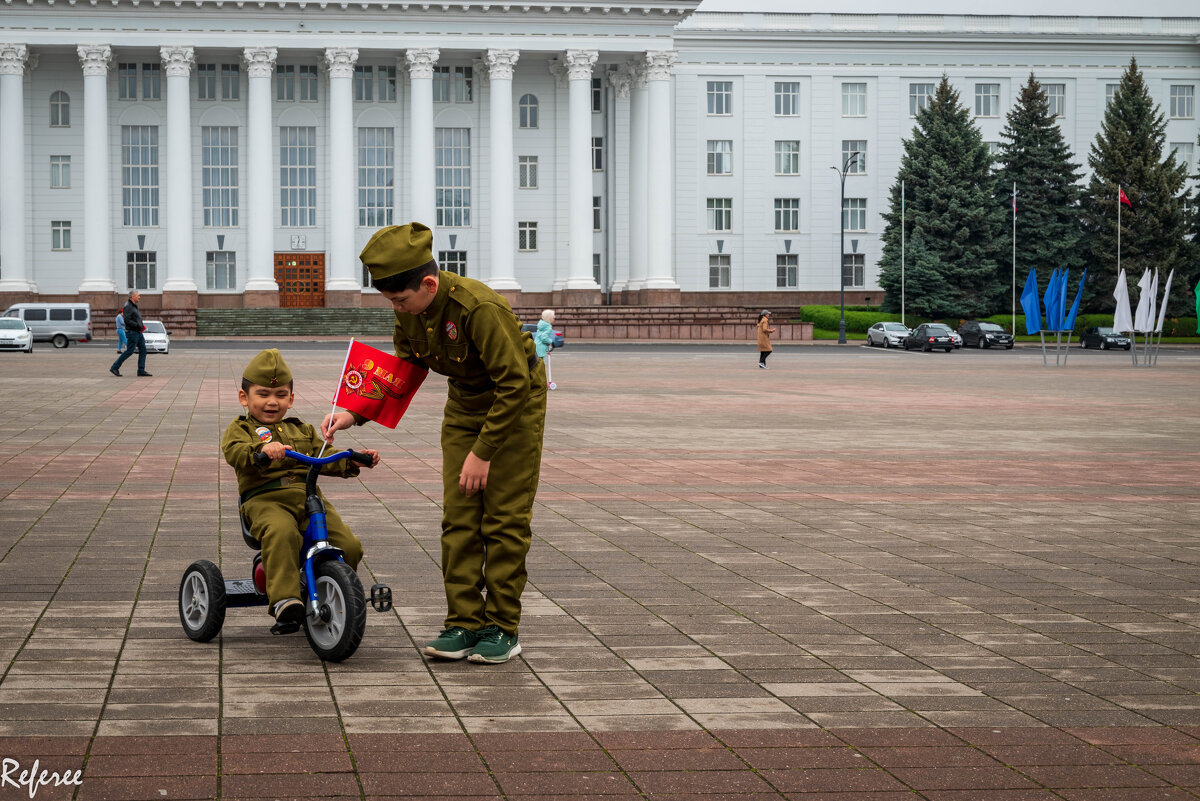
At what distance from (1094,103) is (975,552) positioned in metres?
82.1

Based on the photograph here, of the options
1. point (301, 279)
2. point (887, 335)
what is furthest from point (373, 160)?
point (887, 335)

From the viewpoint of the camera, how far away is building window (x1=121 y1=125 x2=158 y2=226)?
250 feet

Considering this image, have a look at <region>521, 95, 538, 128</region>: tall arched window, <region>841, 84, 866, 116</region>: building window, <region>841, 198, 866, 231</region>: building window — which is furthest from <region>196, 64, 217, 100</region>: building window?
<region>841, 198, 866, 231</region>: building window

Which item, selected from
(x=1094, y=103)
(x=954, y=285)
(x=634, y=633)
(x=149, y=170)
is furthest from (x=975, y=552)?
(x=1094, y=103)

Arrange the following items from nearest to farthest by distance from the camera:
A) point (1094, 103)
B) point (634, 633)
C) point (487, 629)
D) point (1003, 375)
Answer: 1. point (487, 629)
2. point (634, 633)
3. point (1003, 375)
4. point (1094, 103)

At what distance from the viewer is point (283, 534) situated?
6.22 meters

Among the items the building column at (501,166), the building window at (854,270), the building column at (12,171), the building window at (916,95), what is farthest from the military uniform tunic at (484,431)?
the building window at (916,95)

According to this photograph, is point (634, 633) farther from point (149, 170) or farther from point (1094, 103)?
point (1094, 103)

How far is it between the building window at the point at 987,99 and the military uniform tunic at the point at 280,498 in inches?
3248

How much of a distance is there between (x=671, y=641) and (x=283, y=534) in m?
1.79

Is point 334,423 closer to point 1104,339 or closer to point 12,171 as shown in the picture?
point 1104,339

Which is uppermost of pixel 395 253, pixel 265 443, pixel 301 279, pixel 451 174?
pixel 451 174

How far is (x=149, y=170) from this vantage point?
76438mm

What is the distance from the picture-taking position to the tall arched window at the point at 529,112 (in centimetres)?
7969
